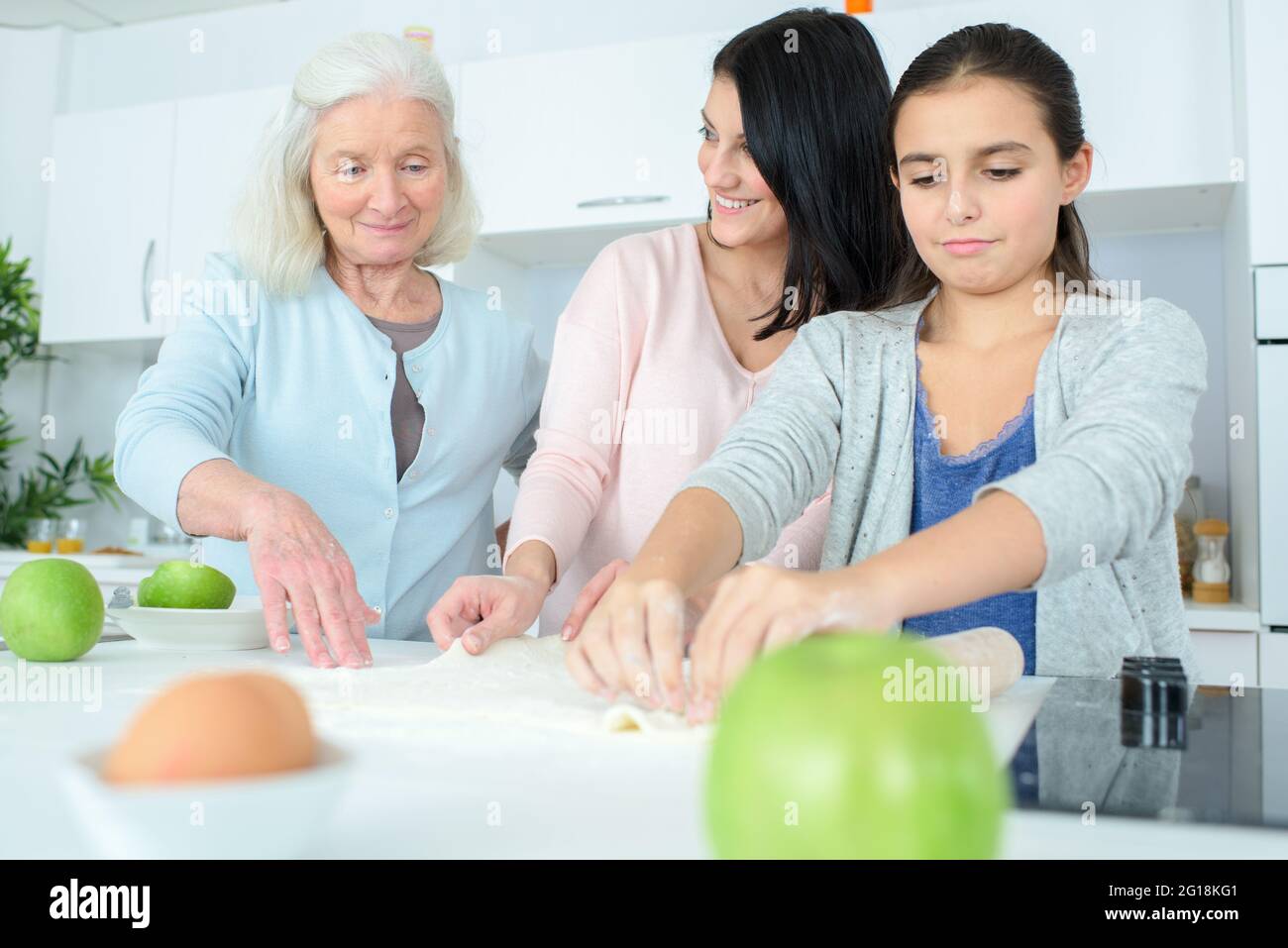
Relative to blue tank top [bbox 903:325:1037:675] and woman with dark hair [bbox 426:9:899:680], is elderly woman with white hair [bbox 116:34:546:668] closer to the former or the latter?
woman with dark hair [bbox 426:9:899:680]

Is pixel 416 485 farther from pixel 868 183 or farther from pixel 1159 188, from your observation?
pixel 1159 188

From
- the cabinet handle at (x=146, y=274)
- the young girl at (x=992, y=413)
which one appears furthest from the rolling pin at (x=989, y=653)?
the cabinet handle at (x=146, y=274)

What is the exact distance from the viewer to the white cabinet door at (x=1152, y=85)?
242 cm

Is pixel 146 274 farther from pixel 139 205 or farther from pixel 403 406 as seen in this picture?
pixel 403 406

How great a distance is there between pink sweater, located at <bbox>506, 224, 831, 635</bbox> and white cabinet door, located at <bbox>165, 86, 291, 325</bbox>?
224cm

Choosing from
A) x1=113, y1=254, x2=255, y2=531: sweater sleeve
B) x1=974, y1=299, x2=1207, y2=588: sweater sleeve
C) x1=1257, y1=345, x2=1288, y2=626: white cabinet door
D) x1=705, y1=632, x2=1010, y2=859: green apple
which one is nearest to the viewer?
x1=705, y1=632, x2=1010, y2=859: green apple

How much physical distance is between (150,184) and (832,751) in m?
3.55

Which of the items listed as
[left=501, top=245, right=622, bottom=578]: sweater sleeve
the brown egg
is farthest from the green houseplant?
the brown egg

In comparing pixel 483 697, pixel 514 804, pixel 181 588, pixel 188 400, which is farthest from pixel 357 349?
pixel 514 804

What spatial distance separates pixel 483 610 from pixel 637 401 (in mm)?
428

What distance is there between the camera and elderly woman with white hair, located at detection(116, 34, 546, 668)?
145 centimetres

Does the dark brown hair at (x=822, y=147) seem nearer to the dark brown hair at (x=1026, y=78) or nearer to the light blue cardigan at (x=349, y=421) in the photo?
the dark brown hair at (x=1026, y=78)

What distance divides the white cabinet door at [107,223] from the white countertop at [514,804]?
293cm

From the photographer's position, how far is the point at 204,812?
1.27 feet
